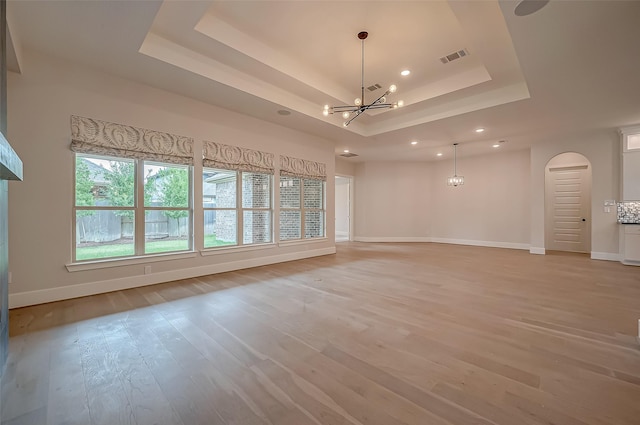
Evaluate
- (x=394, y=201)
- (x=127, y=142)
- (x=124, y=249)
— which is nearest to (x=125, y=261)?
(x=124, y=249)

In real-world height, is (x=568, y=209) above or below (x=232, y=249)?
above

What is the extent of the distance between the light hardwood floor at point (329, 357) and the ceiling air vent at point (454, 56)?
11.5 feet

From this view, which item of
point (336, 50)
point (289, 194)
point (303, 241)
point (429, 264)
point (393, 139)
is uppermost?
point (336, 50)

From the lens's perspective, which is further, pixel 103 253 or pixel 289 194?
pixel 289 194

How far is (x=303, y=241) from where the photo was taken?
6.61 meters

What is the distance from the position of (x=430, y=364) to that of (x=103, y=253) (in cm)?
442

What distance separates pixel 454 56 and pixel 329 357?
448 cm

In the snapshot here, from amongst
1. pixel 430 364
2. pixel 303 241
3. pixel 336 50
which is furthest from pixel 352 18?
pixel 303 241

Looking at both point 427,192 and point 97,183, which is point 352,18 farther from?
point 427,192

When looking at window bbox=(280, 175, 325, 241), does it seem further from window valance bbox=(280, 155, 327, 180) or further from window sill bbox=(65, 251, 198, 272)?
window sill bbox=(65, 251, 198, 272)

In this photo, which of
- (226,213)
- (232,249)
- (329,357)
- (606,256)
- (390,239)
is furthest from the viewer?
(390,239)

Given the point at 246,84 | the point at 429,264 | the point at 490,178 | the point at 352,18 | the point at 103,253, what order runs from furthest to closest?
the point at 490,178
the point at 429,264
the point at 246,84
the point at 103,253
the point at 352,18

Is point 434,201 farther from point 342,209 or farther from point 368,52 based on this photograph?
point 368,52

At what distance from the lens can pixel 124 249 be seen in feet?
13.1
